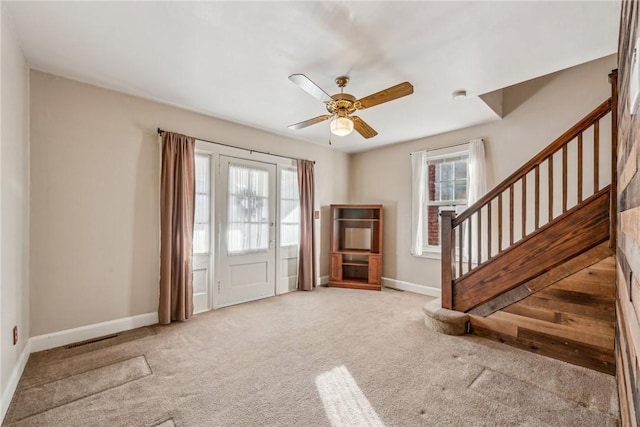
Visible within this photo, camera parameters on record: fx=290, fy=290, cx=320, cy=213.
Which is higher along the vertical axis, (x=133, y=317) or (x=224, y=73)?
(x=224, y=73)

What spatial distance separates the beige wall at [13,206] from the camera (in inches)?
75.7

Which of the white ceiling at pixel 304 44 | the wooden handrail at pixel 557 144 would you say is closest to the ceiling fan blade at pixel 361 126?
the white ceiling at pixel 304 44

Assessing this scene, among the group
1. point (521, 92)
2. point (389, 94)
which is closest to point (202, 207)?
point (389, 94)

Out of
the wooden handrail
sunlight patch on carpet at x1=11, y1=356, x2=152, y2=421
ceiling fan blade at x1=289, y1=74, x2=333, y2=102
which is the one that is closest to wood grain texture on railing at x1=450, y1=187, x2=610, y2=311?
the wooden handrail

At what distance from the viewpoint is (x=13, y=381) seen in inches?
81.7

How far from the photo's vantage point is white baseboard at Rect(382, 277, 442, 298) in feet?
15.2

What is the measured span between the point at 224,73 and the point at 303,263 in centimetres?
310

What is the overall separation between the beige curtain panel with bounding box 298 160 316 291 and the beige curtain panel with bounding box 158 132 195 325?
182 centimetres

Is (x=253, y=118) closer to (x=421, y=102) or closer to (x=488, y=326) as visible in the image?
(x=421, y=102)

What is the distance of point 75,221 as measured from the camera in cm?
290

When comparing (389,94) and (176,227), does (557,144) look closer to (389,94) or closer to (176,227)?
(389,94)

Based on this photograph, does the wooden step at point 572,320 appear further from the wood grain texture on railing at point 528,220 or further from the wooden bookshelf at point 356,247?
the wooden bookshelf at point 356,247

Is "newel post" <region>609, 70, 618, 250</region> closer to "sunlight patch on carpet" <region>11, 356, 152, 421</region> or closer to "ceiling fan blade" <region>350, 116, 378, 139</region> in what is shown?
"ceiling fan blade" <region>350, 116, 378, 139</region>

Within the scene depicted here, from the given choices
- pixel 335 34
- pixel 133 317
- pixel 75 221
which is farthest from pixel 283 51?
pixel 133 317
